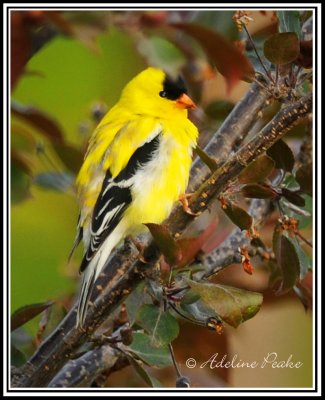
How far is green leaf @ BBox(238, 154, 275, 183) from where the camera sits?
3.82 ft

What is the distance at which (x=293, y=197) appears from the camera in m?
1.30

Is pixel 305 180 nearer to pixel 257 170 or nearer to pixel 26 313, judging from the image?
pixel 257 170

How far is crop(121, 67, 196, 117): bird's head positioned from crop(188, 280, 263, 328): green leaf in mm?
588

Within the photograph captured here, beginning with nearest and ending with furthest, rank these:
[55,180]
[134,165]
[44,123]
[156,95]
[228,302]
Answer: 1. [228,302]
2. [44,123]
3. [55,180]
4. [134,165]
5. [156,95]

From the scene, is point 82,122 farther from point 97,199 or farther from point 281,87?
point 281,87

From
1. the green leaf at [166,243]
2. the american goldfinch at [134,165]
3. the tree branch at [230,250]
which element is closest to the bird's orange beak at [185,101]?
the american goldfinch at [134,165]

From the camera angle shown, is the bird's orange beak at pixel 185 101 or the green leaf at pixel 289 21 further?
the bird's orange beak at pixel 185 101

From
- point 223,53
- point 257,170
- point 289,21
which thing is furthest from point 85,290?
point 289,21

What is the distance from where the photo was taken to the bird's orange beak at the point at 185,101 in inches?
63.7

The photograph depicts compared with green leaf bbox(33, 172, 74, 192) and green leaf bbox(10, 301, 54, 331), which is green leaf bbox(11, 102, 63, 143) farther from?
green leaf bbox(10, 301, 54, 331)

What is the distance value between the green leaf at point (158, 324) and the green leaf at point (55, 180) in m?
0.38

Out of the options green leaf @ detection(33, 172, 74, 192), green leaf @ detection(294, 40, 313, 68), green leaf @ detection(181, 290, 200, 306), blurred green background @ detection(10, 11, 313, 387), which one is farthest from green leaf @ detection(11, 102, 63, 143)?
green leaf @ detection(294, 40, 313, 68)

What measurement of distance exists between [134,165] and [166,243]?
1.50ft

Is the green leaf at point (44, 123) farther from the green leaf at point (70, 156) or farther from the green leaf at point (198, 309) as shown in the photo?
the green leaf at point (198, 309)
